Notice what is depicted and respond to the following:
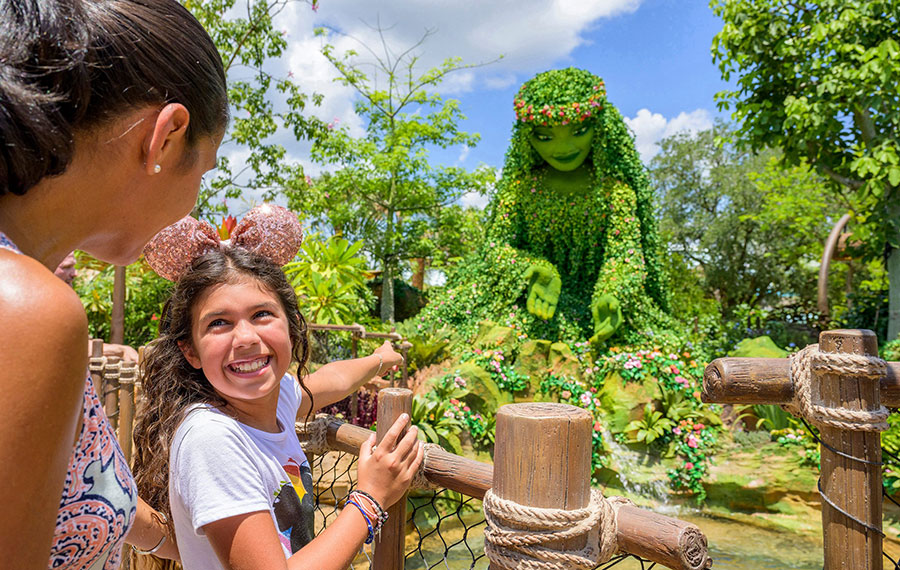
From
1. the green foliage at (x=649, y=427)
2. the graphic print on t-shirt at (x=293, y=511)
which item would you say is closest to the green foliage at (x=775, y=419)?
the green foliage at (x=649, y=427)

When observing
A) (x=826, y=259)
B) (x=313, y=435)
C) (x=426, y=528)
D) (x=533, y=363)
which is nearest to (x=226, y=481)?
(x=313, y=435)

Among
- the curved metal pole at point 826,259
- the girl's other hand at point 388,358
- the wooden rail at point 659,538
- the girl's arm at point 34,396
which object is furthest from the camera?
the curved metal pole at point 826,259

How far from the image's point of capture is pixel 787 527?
5172 mm

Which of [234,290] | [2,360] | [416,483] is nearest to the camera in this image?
[2,360]

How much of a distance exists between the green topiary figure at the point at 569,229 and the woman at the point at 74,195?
237 inches

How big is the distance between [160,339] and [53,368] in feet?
2.80

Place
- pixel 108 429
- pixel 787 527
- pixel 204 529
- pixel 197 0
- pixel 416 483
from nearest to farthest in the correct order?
pixel 108 429 < pixel 204 529 < pixel 416 483 < pixel 787 527 < pixel 197 0

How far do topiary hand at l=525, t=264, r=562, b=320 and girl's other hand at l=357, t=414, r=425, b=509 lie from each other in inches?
224

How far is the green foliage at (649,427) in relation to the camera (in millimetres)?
5805

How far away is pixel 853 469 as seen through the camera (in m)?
1.38

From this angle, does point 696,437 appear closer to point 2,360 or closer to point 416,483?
point 416,483

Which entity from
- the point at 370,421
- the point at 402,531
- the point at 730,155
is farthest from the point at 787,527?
the point at 730,155

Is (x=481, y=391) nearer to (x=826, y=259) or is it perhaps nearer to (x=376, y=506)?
(x=376, y=506)

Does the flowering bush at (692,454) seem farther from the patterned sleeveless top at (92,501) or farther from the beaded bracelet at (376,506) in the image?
the patterned sleeveless top at (92,501)
